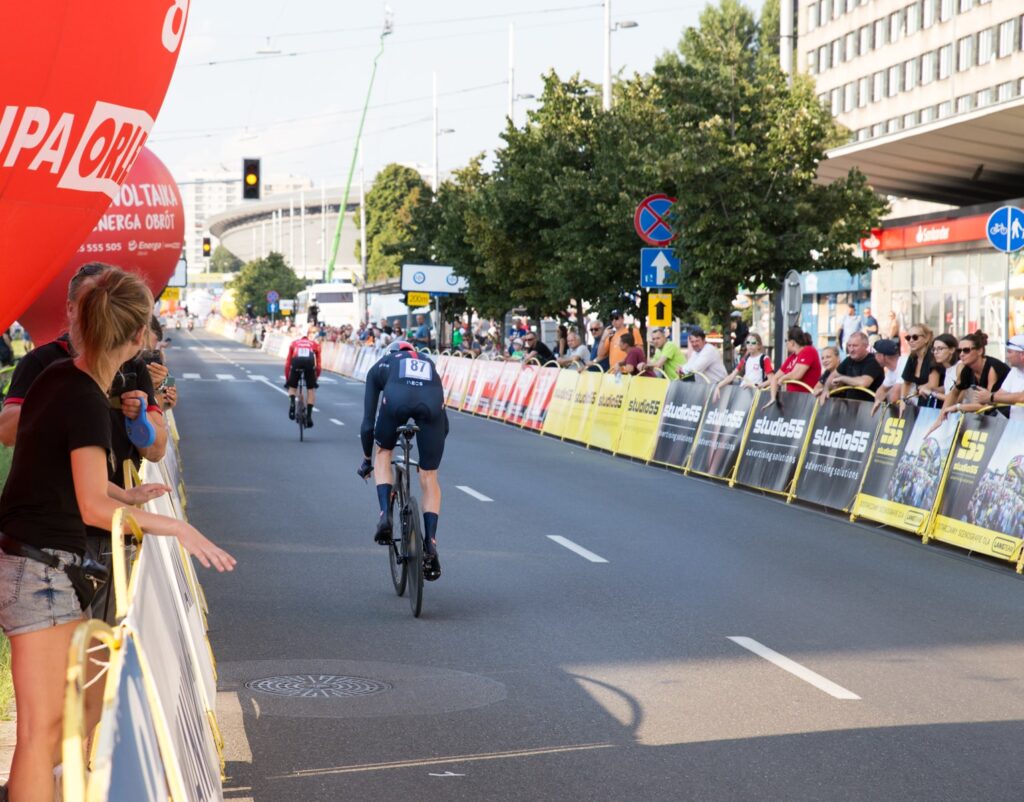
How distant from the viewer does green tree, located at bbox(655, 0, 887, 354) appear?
2495 cm

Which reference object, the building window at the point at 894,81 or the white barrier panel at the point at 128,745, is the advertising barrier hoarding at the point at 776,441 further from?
the building window at the point at 894,81

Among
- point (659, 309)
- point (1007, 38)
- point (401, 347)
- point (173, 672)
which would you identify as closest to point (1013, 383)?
point (401, 347)

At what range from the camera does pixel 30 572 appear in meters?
4.93

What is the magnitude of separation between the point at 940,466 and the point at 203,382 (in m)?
36.3

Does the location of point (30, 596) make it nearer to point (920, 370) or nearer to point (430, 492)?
point (430, 492)

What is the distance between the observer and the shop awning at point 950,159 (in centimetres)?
2714

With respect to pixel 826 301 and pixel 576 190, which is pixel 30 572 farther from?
pixel 826 301

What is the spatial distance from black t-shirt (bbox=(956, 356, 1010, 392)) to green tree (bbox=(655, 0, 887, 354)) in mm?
9988

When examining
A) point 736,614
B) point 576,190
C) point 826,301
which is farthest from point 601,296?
point 826,301

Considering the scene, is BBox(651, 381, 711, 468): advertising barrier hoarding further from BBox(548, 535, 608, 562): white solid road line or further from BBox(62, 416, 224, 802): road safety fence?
BBox(62, 416, 224, 802): road safety fence

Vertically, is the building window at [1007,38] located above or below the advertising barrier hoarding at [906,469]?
above

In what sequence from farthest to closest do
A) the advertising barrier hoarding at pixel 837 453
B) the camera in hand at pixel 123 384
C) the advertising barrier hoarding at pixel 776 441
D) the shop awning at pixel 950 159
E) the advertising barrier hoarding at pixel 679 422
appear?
the shop awning at pixel 950 159
the advertising barrier hoarding at pixel 679 422
the advertising barrier hoarding at pixel 776 441
the advertising barrier hoarding at pixel 837 453
the camera in hand at pixel 123 384

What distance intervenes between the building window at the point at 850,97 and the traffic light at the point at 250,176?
54.9 m

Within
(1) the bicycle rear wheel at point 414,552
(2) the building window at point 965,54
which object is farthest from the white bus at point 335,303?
(1) the bicycle rear wheel at point 414,552
